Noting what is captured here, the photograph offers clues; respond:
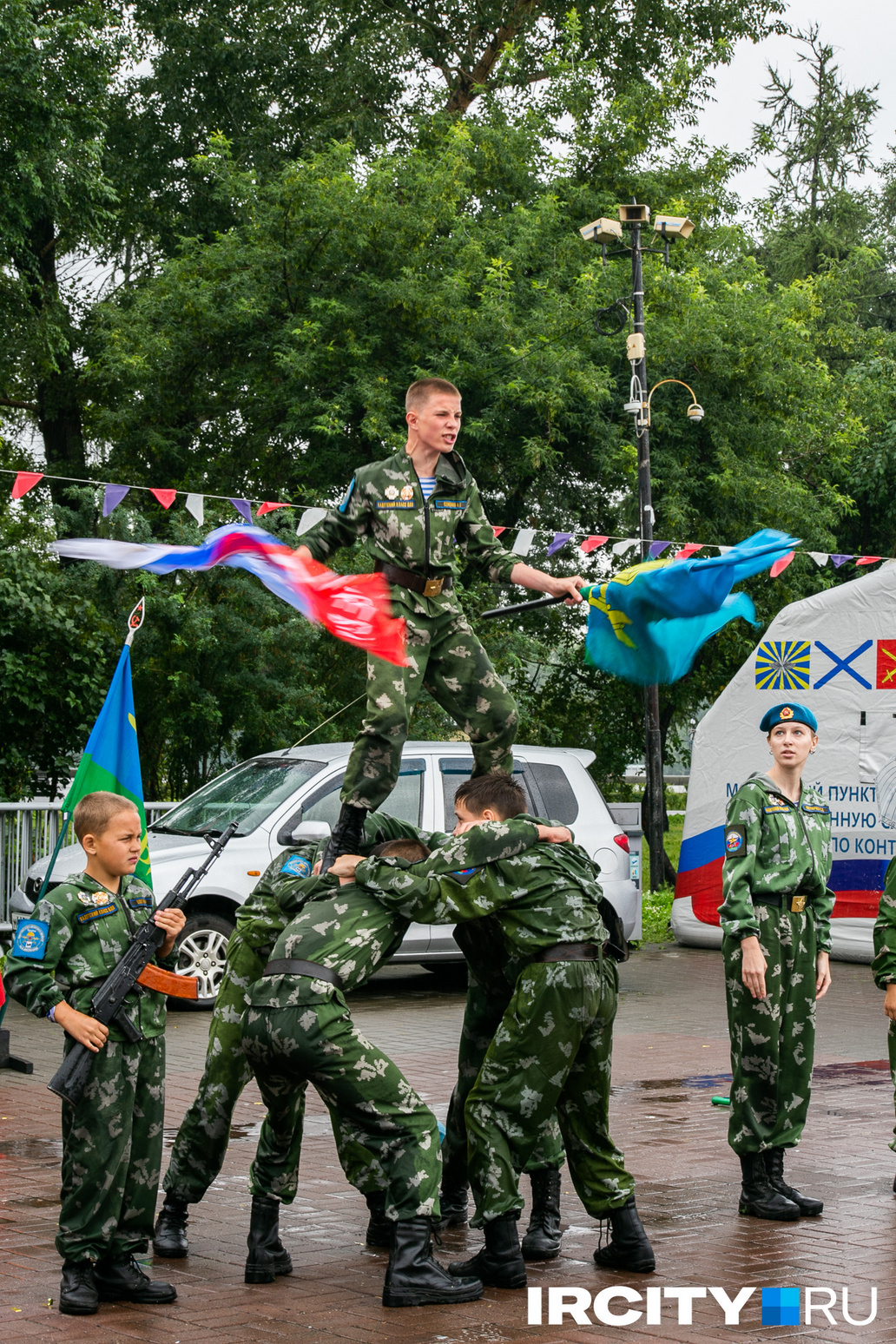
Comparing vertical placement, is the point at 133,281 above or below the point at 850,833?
above

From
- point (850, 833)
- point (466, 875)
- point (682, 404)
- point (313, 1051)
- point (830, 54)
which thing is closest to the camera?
point (313, 1051)

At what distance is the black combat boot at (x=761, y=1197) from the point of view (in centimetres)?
580

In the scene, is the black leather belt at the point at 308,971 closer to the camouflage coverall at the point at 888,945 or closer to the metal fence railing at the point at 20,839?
the camouflage coverall at the point at 888,945

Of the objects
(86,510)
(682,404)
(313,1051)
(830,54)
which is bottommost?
(313,1051)

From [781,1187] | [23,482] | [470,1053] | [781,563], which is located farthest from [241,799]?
[781,1187]

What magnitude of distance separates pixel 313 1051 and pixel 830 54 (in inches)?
1688

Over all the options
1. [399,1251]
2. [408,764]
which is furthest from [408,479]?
[408,764]

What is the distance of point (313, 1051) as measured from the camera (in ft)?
15.5

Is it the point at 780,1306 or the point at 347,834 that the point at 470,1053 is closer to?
the point at 347,834

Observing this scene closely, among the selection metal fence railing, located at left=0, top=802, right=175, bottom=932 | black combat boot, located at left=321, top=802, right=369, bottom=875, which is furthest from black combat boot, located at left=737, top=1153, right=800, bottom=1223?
metal fence railing, located at left=0, top=802, right=175, bottom=932

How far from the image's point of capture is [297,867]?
5.57m

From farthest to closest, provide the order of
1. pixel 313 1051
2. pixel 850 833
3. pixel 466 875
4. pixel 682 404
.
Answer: pixel 682 404 → pixel 850 833 → pixel 466 875 → pixel 313 1051

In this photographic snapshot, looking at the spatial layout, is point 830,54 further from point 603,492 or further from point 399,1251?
point 399,1251

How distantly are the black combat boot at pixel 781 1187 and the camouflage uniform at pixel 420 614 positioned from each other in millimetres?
1903
